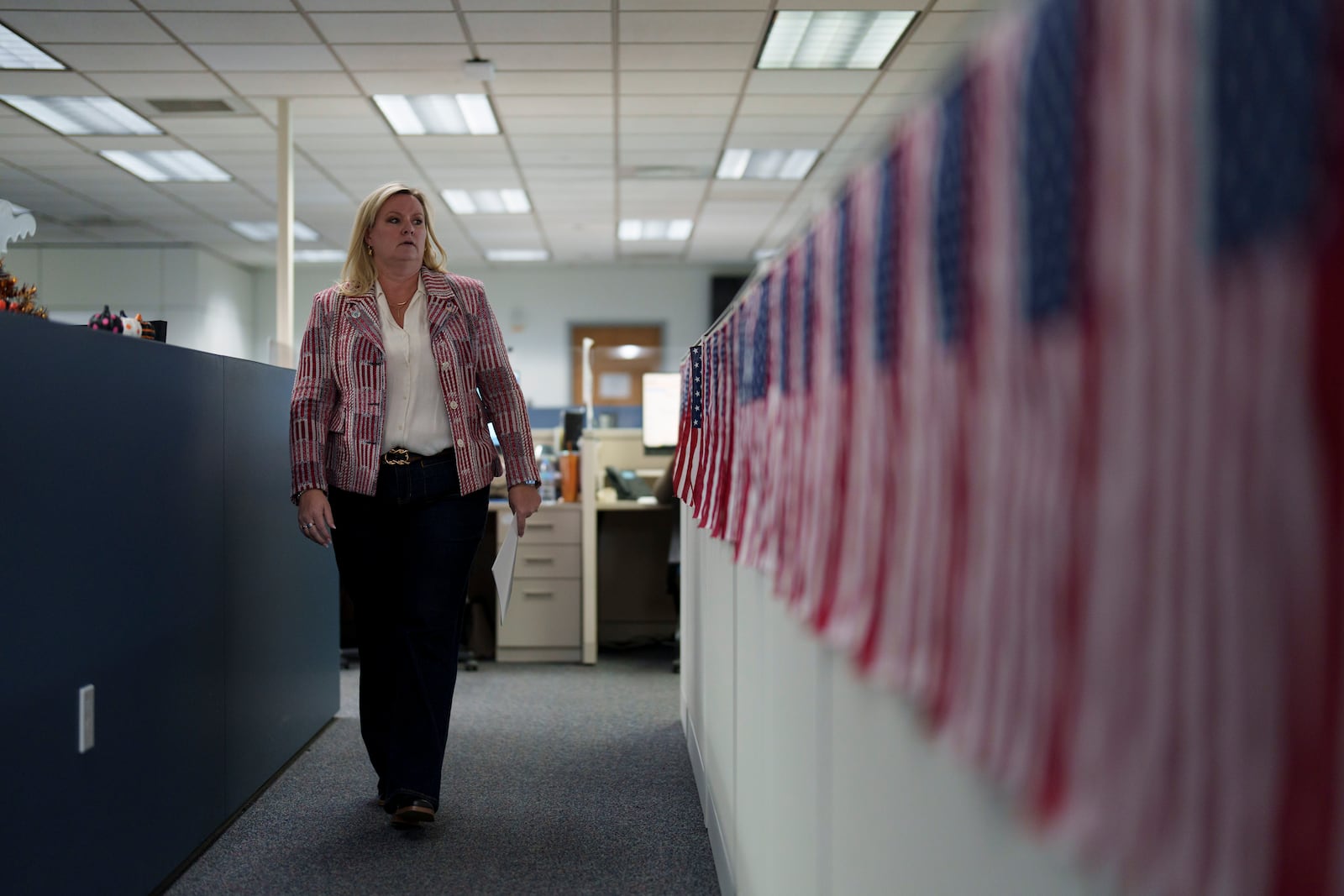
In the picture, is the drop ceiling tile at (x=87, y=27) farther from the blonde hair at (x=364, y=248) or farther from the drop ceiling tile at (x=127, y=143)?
the blonde hair at (x=364, y=248)

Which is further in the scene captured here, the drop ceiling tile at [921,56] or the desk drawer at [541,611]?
the drop ceiling tile at [921,56]

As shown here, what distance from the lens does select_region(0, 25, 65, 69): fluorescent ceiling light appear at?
4.11 meters

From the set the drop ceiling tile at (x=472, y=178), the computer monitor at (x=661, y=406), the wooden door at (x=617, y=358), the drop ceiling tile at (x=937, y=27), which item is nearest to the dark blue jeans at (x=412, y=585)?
the computer monitor at (x=661, y=406)

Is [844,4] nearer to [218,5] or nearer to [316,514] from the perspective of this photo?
[218,5]

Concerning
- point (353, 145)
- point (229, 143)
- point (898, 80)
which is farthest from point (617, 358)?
point (898, 80)

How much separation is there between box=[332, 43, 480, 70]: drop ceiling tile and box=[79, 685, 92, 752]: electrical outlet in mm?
3270

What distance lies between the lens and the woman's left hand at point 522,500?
212 cm

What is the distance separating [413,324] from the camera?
6.75 feet

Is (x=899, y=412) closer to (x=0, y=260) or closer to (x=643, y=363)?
(x=0, y=260)

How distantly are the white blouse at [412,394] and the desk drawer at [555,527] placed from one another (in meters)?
1.82

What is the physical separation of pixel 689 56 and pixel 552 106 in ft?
2.94

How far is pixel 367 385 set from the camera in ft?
6.46

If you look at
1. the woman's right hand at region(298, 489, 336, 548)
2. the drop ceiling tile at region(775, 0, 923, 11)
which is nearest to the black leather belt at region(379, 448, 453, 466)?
the woman's right hand at region(298, 489, 336, 548)

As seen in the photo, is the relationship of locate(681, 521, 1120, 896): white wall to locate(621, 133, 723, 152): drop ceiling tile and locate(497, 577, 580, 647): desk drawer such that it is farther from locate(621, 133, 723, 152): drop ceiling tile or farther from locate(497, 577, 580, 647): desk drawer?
locate(621, 133, 723, 152): drop ceiling tile
